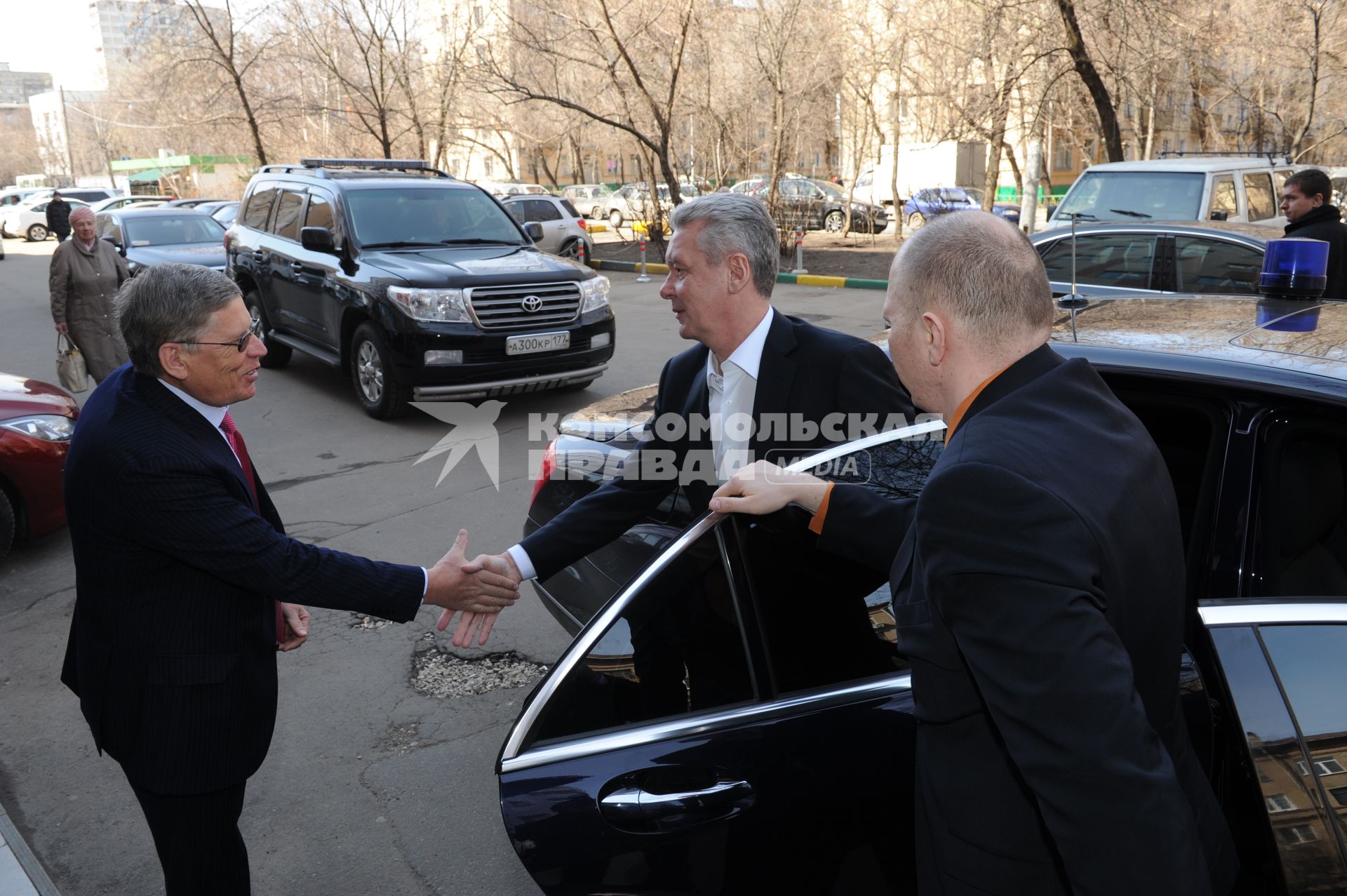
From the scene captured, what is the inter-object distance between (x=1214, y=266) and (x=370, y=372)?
6630mm

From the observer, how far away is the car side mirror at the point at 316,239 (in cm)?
853

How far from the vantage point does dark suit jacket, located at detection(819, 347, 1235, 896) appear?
1.17 metres

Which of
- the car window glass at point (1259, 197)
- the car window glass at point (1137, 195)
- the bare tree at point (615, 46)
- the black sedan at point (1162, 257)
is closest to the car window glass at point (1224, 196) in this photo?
the car window glass at point (1137, 195)

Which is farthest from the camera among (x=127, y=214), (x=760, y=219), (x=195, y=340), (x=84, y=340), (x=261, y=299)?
(x=127, y=214)

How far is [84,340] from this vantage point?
332 inches

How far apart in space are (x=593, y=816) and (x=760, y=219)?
5.42ft

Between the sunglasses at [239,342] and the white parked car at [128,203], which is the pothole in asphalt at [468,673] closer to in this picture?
the sunglasses at [239,342]

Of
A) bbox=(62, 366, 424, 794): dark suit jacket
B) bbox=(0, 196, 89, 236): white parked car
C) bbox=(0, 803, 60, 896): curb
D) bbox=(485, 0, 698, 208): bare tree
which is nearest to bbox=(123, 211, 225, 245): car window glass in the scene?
bbox=(485, 0, 698, 208): bare tree

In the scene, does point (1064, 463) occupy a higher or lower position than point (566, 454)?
higher

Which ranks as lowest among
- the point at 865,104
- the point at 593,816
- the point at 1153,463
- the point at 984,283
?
the point at 593,816

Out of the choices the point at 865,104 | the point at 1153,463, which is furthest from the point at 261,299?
the point at 865,104

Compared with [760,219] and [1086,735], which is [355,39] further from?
[1086,735]

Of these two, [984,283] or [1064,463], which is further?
[984,283]

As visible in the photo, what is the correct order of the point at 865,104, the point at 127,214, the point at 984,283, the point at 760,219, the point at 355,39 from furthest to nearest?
the point at 865,104 < the point at 355,39 < the point at 127,214 < the point at 760,219 < the point at 984,283
